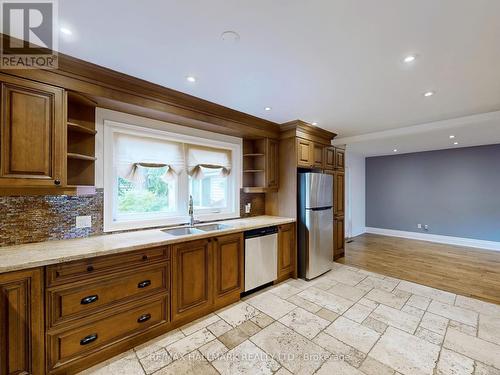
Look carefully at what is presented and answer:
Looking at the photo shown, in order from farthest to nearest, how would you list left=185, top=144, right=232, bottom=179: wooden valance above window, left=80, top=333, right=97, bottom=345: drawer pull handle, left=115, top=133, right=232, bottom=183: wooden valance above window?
left=185, top=144, right=232, bottom=179: wooden valance above window
left=115, top=133, right=232, bottom=183: wooden valance above window
left=80, top=333, right=97, bottom=345: drawer pull handle

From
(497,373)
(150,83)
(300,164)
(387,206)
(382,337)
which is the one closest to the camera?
(497,373)

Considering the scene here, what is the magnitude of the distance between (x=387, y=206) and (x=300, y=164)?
458 centimetres

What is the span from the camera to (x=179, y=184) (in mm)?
3037

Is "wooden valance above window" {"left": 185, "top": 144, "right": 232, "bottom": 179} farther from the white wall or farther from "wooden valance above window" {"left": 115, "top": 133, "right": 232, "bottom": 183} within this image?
the white wall

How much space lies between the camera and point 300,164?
3660 mm

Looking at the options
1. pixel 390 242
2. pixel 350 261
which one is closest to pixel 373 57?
pixel 350 261

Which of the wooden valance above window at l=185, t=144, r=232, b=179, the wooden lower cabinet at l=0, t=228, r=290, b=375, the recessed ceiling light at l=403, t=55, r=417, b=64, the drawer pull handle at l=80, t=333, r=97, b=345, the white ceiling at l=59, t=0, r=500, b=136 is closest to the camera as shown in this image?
the white ceiling at l=59, t=0, r=500, b=136

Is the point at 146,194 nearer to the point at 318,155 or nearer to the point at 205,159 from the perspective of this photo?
the point at 205,159

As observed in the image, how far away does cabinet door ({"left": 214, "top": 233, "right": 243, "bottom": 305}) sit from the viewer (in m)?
2.61

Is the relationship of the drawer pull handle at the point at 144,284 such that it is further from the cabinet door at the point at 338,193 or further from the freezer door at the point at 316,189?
the cabinet door at the point at 338,193

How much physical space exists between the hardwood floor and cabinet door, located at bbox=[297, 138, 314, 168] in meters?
2.11

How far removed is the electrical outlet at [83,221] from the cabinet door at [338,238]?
3934mm

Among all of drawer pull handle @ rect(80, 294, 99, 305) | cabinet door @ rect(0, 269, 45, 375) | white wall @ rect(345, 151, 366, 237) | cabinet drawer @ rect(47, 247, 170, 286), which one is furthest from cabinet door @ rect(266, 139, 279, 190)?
white wall @ rect(345, 151, 366, 237)

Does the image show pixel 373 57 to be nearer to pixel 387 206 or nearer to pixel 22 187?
pixel 22 187
